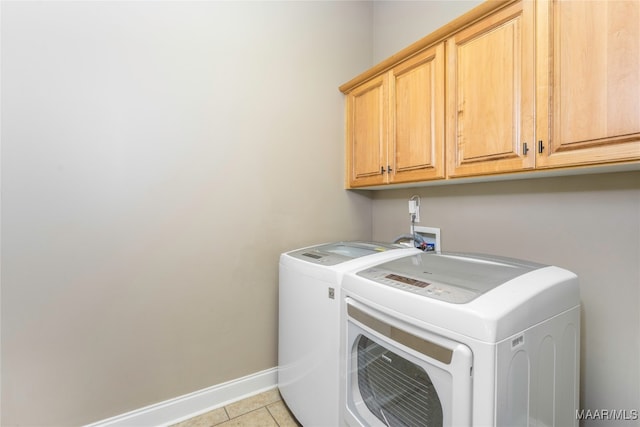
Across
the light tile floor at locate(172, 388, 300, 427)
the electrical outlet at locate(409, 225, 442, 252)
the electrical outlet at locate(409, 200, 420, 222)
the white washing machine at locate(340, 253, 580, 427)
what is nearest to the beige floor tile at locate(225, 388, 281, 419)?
the light tile floor at locate(172, 388, 300, 427)

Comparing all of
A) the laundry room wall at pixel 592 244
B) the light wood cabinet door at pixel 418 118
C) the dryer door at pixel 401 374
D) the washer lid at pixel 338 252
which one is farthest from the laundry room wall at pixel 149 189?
the laundry room wall at pixel 592 244

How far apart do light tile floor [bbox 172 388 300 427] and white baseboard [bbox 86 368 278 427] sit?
34 mm

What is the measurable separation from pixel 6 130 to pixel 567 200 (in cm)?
242

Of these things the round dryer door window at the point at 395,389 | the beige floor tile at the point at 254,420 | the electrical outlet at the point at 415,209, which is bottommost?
the beige floor tile at the point at 254,420

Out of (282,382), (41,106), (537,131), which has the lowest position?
(282,382)

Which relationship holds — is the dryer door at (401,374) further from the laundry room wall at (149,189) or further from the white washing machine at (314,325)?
the laundry room wall at (149,189)

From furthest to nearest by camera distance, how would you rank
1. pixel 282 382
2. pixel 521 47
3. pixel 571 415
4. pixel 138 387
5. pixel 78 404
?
1. pixel 282 382
2. pixel 138 387
3. pixel 78 404
4. pixel 521 47
5. pixel 571 415

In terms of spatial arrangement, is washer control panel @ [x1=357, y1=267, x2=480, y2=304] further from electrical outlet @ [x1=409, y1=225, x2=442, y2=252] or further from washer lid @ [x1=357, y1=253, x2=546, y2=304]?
electrical outlet @ [x1=409, y1=225, x2=442, y2=252]

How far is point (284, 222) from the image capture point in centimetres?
185

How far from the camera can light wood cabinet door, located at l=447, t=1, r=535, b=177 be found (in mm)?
1075

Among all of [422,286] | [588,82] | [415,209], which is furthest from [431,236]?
[588,82]

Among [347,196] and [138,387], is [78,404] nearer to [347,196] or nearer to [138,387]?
[138,387]

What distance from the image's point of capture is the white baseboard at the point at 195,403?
Answer: 1421 millimetres

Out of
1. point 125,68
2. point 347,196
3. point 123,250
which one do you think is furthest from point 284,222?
point 125,68
